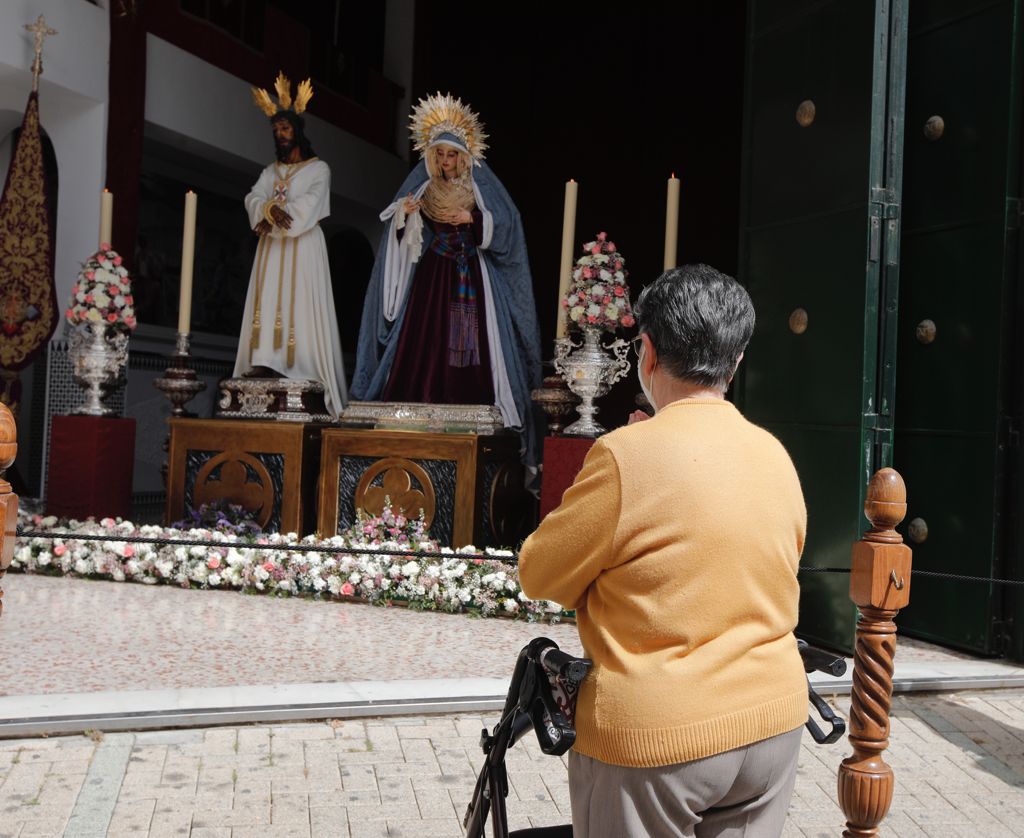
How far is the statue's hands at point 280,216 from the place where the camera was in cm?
768

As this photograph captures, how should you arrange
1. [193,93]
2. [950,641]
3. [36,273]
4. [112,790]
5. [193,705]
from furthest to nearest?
1. [193,93]
2. [36,273]
3. [950,641]
4. [193,705]
5. [112,790]

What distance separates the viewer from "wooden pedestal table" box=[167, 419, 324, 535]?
7219 millimetres

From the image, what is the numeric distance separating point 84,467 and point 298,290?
1892 millimetres

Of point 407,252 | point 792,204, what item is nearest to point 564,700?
point 792,204

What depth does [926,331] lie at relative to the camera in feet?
18.9

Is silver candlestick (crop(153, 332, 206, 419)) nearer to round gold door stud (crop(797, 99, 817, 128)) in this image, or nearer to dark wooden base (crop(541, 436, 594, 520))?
dark wooden base (crop(541, 436, 594, 520))

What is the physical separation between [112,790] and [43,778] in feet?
0.82

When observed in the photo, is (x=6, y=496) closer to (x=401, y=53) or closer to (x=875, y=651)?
(x=875, y=651)

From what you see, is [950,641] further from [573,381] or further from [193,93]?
[193,93]

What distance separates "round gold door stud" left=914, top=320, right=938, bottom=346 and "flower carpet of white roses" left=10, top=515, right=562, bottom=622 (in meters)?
2.37

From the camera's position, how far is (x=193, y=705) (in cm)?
390

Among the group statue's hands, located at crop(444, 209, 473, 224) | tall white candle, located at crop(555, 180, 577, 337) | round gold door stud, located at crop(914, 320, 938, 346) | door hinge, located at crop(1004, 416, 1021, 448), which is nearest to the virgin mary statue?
statue's hands, located at crop(444, 209, 473, 224)

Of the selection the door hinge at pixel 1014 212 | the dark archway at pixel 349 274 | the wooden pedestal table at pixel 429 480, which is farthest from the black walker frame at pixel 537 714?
the dark archway at pixel 349 274

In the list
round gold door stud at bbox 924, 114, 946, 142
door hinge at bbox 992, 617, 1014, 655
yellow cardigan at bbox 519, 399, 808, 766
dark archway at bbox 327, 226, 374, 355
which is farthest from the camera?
dark archway at bbox 327, 226, 374, 355
